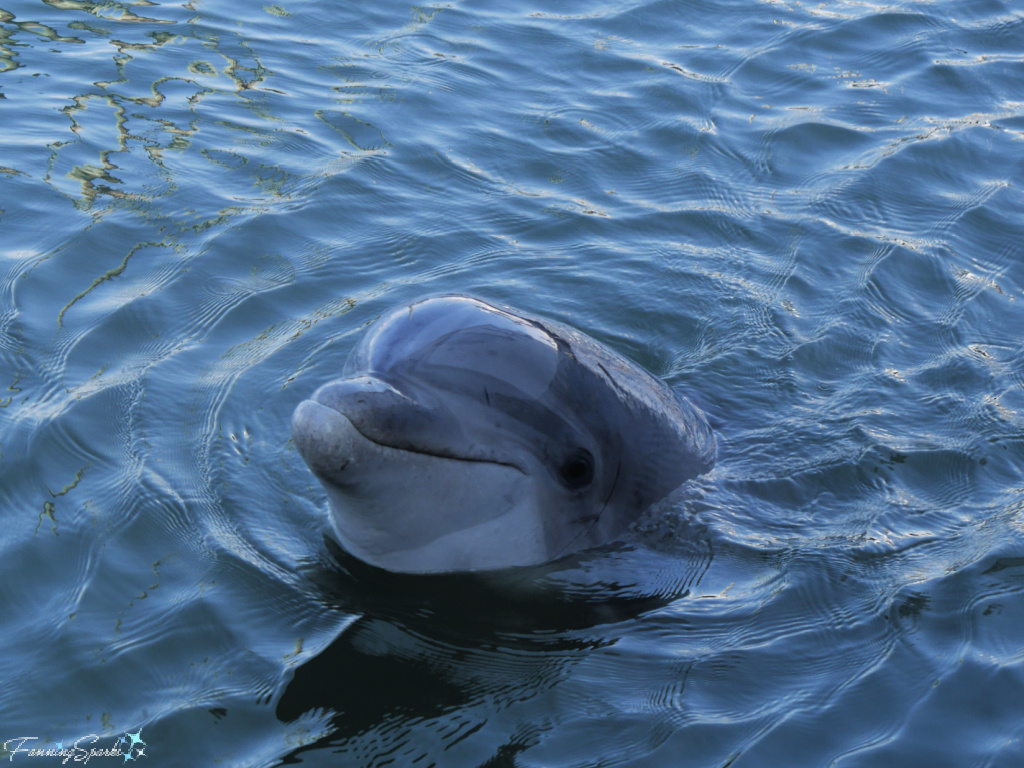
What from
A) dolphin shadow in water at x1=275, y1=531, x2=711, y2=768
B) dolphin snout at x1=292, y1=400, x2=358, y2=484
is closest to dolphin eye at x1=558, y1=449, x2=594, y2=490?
dolphin shadow in water at x1=275, y1=531, x2=711, y2=768

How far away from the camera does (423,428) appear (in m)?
5.14

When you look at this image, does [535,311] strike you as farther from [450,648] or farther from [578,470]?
[450,648]

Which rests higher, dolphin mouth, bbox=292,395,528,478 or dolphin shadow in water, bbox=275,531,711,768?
dolphin mouth, bbox=292,395,528,478

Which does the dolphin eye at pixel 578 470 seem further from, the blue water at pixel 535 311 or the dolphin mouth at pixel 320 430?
the dolphin mouth at pixel 320 430

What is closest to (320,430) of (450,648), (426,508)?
(426,508)

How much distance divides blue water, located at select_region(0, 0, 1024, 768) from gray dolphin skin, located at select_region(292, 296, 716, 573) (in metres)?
0.19

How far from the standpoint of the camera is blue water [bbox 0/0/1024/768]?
4934 millimetres

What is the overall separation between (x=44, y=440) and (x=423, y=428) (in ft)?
7.87

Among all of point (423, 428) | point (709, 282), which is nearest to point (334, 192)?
point (709, 282)

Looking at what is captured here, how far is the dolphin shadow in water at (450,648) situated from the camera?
15.5 feet

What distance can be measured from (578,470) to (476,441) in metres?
0.58

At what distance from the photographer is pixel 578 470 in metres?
5.66

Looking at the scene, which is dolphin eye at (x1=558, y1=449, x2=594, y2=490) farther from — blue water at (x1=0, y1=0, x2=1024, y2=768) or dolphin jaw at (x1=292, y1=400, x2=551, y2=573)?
blue water at (x1=0, y1=0, x2=1024, y2=768)

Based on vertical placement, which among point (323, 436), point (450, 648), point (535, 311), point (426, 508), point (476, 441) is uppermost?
point (323, 436)
